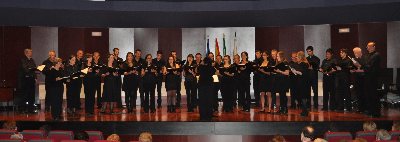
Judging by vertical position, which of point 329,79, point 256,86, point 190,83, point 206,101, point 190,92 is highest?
point 329,79

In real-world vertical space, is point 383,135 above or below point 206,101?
below

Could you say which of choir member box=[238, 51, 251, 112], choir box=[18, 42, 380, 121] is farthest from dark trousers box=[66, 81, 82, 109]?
choir member box=[238, 51, 251, 112]

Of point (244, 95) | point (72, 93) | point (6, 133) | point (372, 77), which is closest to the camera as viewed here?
point (6, 133)

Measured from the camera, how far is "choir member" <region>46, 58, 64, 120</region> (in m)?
13.2

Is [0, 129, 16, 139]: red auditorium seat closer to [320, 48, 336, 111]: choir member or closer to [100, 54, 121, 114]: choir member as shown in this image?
[100, 54, 121, 114]: choir member

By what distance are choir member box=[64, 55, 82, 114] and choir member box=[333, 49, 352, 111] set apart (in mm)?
6536

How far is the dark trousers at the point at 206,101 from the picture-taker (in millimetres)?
13359

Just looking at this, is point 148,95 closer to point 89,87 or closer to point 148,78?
point 148,78

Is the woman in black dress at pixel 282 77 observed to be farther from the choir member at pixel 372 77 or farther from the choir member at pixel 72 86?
the choir member at pixel 72 86

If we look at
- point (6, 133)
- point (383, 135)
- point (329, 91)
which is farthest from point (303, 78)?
point (6, 133)

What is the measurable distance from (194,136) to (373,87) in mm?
4381

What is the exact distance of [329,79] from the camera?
1520 centimetres

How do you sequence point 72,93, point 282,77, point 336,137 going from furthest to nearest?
1. point 72,93
2. point 282,77
3. point 336,137

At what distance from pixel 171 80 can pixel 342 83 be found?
4453mm
